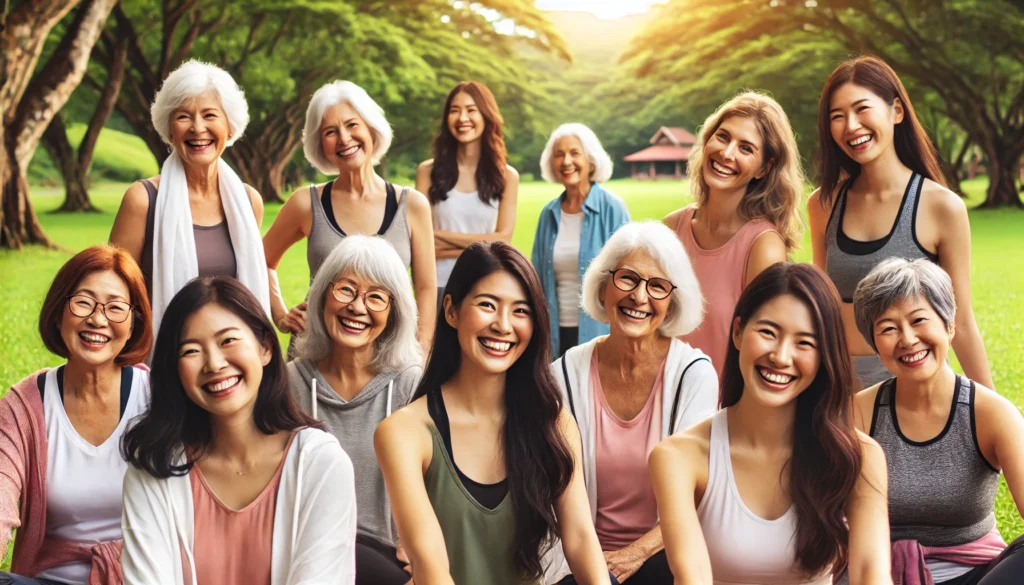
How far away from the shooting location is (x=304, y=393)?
3.16m

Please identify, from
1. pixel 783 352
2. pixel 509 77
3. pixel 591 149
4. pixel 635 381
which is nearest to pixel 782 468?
pixel 783 352

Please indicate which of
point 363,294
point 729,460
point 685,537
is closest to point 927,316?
point 729,460

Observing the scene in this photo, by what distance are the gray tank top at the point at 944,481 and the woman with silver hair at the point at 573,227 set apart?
2.40 metres

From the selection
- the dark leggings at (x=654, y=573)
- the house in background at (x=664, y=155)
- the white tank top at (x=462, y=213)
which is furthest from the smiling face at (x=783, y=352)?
the house in background at (x=664, y=155)

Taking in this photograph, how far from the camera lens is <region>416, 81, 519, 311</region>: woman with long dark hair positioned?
529 centimetres

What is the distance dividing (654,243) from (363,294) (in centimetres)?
87

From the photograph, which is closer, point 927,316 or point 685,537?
point 685,537

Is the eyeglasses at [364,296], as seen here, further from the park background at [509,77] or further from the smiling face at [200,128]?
the park background at [509,77]

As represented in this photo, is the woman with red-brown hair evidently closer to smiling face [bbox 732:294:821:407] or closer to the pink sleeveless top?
smiling face [bbox 732:294:821:407]

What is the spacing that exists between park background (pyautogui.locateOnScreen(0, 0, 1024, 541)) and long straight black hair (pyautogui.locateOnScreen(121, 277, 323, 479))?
12015 millimetres

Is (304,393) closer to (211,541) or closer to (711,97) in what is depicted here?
(211,541)

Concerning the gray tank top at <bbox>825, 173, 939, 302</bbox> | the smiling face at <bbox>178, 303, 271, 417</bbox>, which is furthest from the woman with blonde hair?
the smiling face at <bbox>178, 303, 271, 417</bbox>

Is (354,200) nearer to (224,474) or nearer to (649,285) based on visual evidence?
(649,285)

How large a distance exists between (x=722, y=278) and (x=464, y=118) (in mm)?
2077
